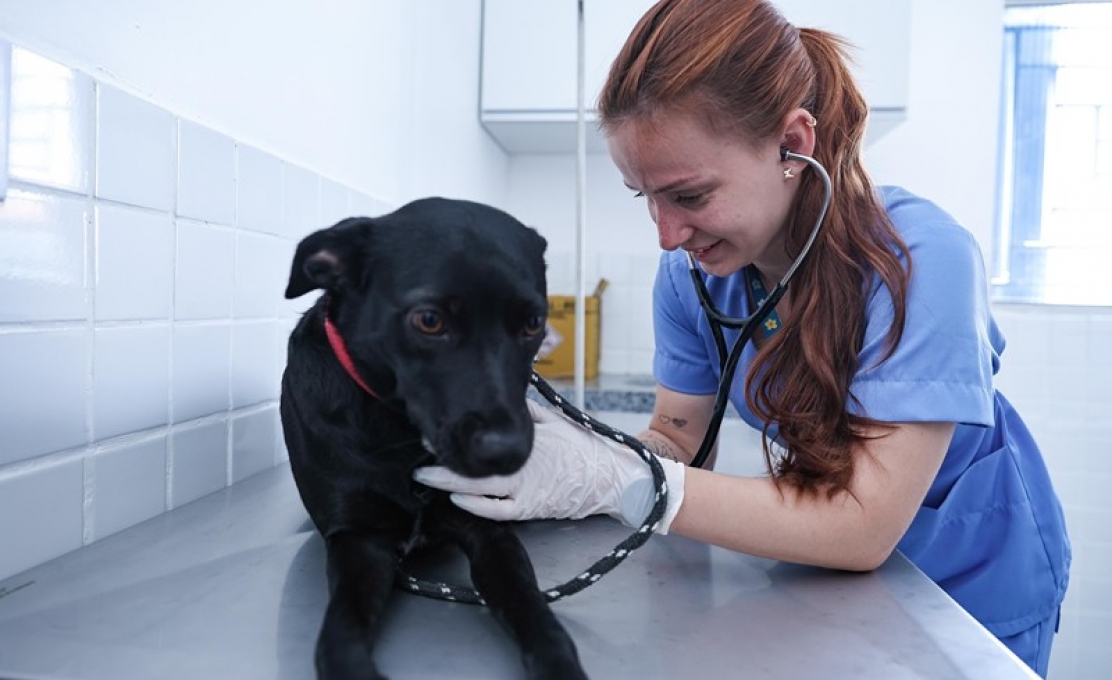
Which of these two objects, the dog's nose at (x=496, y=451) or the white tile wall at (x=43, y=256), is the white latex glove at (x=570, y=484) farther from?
the white tile wall at (x=43, y=256)

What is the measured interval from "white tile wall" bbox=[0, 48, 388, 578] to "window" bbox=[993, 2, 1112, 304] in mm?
2452

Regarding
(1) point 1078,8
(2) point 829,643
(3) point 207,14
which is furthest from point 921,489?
(1) point 1078,8

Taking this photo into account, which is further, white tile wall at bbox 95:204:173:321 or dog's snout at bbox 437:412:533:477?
white tile wall at bbox 95:204:173:321

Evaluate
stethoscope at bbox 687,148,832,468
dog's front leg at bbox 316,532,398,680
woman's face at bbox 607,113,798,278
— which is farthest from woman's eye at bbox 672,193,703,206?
dog's front leg at bbox 316,532,398,680

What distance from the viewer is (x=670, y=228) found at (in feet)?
3.06

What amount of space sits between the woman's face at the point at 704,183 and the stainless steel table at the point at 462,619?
38 cm

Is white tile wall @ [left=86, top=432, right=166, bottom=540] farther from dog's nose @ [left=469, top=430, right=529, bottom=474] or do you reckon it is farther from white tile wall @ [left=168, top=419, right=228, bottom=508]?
dog's nose @ [left=469, top=430, right=529, bottom=474]

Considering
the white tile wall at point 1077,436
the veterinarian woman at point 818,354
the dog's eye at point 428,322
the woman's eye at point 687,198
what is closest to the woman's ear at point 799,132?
the veterinarian woman at point 818,354

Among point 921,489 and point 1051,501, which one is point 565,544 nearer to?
Answer: point 921,489

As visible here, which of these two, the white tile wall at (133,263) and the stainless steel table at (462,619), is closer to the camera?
the stainless steel table at (462,619)

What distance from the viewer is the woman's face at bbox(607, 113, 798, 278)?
0.85 metres

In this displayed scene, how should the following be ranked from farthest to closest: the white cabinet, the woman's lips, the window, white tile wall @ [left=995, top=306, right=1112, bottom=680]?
the window < white tile wall @ [left=995, top=306, right=1112, bottom=680] < the white cabinet < the woman's lips

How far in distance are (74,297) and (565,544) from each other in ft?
1.88

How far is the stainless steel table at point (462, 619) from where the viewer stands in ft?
1.82
